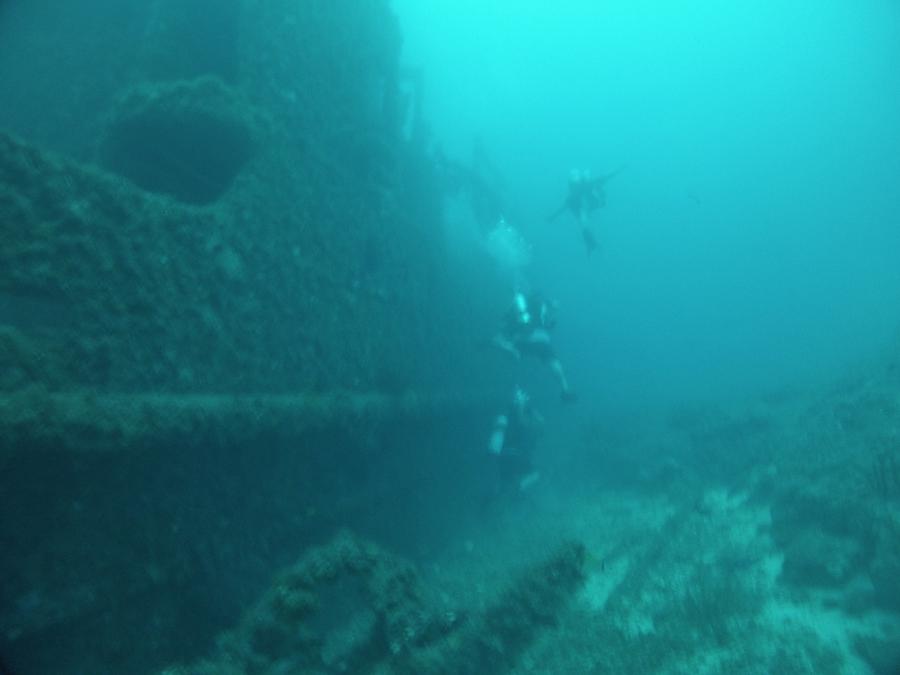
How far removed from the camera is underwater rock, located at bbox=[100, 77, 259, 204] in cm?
625

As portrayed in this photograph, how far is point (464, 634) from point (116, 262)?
3.87 m

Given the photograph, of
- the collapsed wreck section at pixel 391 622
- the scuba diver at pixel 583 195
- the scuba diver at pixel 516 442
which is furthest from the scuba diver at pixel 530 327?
the collapsed wreck section at pixel 391 622

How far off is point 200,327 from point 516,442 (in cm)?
870

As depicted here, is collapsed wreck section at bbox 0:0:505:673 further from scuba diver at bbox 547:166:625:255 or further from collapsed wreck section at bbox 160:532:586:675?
scuba diver at bbox 547:166:625:255

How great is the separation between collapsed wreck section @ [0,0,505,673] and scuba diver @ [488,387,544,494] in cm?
191

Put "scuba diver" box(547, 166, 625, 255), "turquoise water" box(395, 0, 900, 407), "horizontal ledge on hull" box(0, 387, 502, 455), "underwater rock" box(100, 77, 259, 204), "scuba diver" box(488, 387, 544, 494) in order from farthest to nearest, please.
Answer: "turquoise water" box(395, 0, 900, 407) < "scuba diver" box(547, 166, 625, 255) < "scuba diver" box(488, 387, 544, 494) < "underwater rock" box(100, 77, 259, 204) < "horizontal ledge on hull" box(0, 387, 502, 455)

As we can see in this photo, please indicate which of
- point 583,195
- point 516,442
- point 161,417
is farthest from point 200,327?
point 583,195

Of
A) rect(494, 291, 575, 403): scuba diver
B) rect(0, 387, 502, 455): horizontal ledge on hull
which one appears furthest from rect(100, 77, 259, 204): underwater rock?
rect(494, 291, 575, 403): scuba diver

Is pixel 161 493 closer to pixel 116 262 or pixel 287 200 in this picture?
pixel 116 262

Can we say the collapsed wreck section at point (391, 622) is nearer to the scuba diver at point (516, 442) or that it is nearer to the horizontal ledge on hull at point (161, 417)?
the horizontal ledge on hull at point (161, 417)

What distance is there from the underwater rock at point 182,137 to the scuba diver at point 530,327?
259 inches

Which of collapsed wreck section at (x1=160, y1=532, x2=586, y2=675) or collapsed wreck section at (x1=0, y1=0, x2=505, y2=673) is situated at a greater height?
collapsed wreck section at (x1=0, y1=0, x2=505, y2=673)

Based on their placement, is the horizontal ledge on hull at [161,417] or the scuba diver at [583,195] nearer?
the horizontal ledge on hull at [161,417]

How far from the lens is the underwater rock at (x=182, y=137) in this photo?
6250 millimetres
